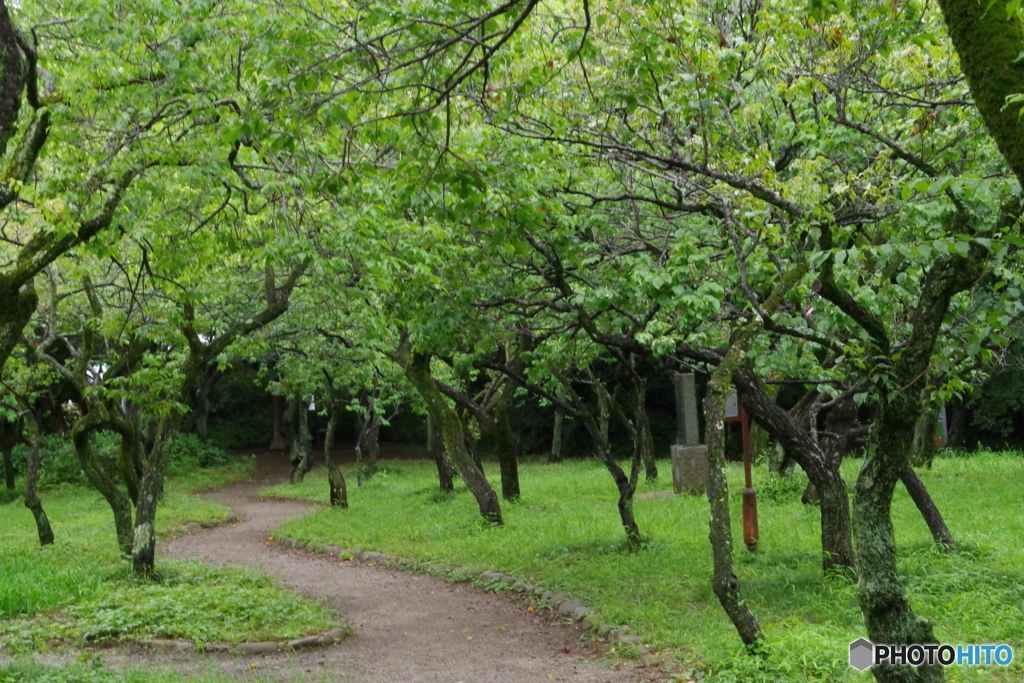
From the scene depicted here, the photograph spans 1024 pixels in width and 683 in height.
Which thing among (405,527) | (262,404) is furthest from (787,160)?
(262,404)

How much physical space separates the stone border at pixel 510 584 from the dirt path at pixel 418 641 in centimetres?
17

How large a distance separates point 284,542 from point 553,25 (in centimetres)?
1101

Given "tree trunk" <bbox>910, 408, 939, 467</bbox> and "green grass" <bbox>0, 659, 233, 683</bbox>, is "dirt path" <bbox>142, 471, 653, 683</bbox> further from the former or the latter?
"tree trunk" <bbox>910, 408, 939, 467</bbox>

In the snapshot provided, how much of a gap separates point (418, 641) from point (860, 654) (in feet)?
14.3

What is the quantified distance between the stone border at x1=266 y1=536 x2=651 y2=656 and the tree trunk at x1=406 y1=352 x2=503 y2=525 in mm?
2005

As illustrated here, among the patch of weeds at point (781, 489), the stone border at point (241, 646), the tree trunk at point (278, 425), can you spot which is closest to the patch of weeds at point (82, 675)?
the stone border at point (241, 646)

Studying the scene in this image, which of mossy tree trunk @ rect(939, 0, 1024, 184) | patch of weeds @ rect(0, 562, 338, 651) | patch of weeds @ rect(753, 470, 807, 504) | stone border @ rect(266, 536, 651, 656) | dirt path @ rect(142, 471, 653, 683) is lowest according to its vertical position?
dirt path @ rect(142, 471, 653, 683)

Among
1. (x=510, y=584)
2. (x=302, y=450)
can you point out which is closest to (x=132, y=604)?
(x=510, y=584)

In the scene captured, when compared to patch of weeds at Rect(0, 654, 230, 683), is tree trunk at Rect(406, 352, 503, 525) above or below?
above

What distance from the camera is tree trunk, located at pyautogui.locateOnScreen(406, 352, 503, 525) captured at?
14609 mm

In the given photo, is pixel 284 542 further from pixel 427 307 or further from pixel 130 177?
pixel 130 177

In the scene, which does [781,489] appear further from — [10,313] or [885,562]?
[10,313]

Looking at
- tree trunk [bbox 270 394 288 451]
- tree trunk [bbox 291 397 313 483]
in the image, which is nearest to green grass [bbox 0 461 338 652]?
tree trunk [bbox 291 397 313 483]

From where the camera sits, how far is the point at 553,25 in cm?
775
